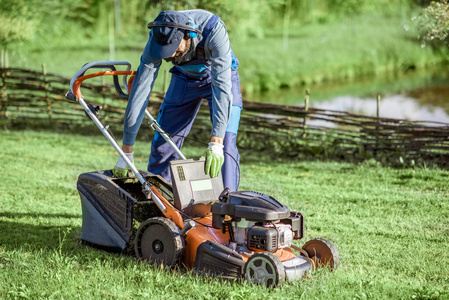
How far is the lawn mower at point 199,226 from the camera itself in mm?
3510

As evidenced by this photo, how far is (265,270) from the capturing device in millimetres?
3406

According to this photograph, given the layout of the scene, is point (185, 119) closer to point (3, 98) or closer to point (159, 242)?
point (159, 242)

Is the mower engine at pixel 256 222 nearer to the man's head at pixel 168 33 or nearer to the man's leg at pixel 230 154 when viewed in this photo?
the man's leg at pixel 230 154

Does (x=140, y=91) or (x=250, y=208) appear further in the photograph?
(x=140, y=91)

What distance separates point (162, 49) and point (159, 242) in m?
1.26

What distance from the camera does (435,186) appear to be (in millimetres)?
6594

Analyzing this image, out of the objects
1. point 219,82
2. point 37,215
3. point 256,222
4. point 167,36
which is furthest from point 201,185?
point 37,215

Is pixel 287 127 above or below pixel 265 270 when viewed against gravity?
above

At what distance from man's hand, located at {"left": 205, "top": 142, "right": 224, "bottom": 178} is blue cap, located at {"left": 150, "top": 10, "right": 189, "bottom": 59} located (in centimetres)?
67

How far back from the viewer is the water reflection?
14.1 metres

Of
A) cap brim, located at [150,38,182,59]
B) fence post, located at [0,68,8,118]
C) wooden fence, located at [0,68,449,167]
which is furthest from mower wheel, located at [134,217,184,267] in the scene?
fence post, located at [0,68,8,118]

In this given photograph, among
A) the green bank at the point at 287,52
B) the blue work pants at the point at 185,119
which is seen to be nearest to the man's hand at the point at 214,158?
the blue work pants at the point at 185,119

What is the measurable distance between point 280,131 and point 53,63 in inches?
524

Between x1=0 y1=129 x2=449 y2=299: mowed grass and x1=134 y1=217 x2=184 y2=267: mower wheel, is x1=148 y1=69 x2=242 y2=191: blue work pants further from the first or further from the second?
x1=0 y1=129 x2=449 y2=299: mowed grass
